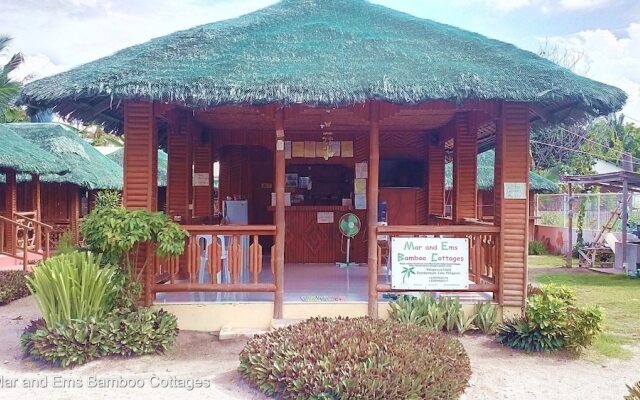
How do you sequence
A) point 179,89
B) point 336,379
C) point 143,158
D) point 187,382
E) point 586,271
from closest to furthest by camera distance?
point 336,379, point 187,382, point 179,89, point 143,158, point 586,271

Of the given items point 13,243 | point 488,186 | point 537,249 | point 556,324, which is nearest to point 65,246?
point 556,324

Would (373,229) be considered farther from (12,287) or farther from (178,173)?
(12,287)

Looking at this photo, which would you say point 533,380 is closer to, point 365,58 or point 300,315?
point 300,315

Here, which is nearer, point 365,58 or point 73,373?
point 73,373

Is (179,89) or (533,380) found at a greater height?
(179,89)

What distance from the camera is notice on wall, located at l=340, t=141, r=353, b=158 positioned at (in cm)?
1073

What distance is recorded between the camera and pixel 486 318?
23.0ft

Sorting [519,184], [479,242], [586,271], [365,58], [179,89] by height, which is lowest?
[586,271]

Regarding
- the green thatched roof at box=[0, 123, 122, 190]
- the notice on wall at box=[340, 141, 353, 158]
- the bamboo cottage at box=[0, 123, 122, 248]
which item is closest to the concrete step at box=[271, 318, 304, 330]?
the notice on wall at box=[340, 141, 353, 158]

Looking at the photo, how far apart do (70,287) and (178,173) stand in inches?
140

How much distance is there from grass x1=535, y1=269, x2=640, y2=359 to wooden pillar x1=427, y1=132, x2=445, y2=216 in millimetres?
2978

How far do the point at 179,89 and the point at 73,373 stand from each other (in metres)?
3.15

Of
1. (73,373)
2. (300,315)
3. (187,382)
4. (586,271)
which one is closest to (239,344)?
(300,315)

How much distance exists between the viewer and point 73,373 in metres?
5.61
